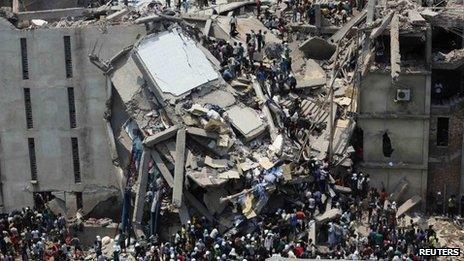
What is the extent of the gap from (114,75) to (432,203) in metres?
13.0

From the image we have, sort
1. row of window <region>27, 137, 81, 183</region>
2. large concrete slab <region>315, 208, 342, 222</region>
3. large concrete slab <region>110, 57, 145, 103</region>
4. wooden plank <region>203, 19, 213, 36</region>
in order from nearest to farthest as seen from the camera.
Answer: large concrete slab <region>315, 208, 342, 222</region>
large concrete slab <region>110, 57, 145, 103</region>
row of window <region>27, 137, 81, 183</region>
wooden plank <region>203, 19, 213, 36</region>

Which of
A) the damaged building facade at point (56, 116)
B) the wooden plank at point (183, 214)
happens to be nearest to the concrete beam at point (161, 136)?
the wooden plank at point (183, 214)

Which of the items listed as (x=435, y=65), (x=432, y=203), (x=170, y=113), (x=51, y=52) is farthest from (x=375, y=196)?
(x=51, y=52)

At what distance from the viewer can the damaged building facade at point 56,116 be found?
34.5 meters

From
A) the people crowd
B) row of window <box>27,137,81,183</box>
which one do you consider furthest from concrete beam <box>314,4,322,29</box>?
the people crowd

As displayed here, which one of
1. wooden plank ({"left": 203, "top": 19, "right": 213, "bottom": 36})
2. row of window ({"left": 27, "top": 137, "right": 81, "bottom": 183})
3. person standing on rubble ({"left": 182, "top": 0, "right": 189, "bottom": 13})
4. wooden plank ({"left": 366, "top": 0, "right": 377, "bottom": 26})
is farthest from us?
person standing on rubble ({"left": 182, "top": 0, "right": 189, "bottom": 13})

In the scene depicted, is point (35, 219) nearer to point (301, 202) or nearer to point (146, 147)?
point (146, 147)

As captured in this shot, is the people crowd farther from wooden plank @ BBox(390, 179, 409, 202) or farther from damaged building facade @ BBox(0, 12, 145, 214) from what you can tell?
wooden plank @ BBox(390, 179, 409, 202)

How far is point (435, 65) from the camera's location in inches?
1264

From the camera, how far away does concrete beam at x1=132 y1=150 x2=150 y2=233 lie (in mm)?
31672

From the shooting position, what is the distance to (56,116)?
115 feet

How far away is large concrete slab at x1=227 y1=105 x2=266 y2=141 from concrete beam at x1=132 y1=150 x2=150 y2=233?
11.2ft

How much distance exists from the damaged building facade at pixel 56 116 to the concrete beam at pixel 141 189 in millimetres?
2754

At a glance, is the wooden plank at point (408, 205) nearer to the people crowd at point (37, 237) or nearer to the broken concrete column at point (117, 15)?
the people crowd at point (37, 237)
